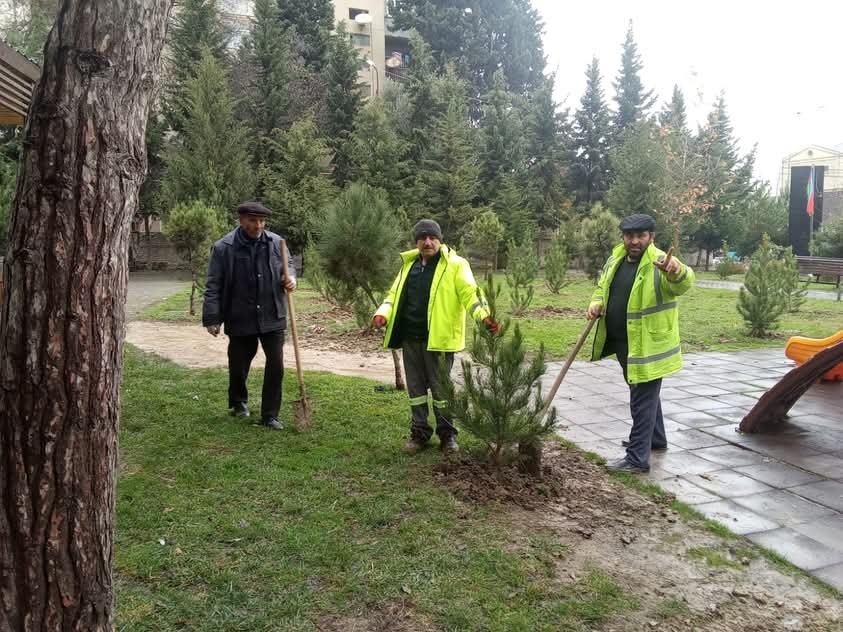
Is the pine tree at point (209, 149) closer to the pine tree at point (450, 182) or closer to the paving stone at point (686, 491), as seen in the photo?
the pine tree at point (450, 182)

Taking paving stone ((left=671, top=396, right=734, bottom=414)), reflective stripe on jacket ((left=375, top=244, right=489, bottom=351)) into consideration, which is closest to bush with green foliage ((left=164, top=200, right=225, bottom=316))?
reflective stripe on jacket ((left=375, top=244, right=489, bottom=351))

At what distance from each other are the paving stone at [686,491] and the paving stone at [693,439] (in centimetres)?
82

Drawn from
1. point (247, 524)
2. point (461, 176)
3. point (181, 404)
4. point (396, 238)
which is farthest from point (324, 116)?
point (247, 524)

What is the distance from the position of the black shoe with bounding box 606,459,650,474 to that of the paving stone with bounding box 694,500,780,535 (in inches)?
23.8

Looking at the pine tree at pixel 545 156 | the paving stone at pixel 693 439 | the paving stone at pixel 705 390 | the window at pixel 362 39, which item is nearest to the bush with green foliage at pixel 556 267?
the paving stone at pixel 705 390

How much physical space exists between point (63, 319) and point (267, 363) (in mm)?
3585

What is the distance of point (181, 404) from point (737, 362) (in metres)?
7.18

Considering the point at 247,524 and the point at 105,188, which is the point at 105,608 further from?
the point at 247,524

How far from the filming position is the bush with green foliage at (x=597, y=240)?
18.5 m

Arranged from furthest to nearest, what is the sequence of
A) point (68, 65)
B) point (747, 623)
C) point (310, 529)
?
point (310, 529) < point (747, 623) < point (68, 65)

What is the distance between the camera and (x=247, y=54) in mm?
33531

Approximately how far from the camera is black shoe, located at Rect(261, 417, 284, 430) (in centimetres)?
552

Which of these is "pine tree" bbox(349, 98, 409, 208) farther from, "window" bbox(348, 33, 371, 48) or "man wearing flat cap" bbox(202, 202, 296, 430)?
"man wearing flat cap" bbox(202, 202, 296, 430)

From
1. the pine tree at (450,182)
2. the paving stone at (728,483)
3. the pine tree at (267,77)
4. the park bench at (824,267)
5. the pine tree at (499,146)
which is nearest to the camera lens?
the paving stone at (728,483)
